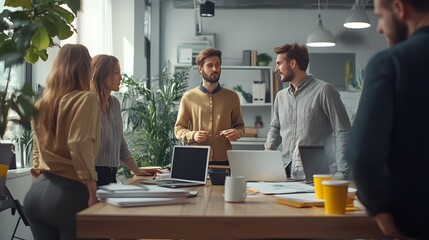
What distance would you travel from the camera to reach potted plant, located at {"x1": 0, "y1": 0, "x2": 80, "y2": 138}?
1332 mm

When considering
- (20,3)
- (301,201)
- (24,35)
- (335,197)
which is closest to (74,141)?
(20,3)

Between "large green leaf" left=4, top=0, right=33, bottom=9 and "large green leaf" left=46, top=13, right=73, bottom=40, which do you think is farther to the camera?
"large green leaf" left=46, top=13, right=73, bottom=40

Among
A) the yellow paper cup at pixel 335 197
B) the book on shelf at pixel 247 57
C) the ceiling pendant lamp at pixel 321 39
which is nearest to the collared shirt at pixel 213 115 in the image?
the yellow paper cup at pixel 335 197

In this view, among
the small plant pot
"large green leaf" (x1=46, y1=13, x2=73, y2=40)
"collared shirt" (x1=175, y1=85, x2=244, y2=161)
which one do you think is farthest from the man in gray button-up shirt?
"large green leaf" (x1=46, y1=13, x2=73, y2=40)

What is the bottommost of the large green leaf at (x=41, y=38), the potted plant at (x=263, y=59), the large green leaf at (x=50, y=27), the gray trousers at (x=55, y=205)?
the gray trousers at (x=55, y=205)

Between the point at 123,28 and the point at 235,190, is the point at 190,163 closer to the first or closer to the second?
the point at 235,190

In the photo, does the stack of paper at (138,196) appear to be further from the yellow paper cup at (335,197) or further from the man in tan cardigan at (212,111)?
the man in tan cardigan at (212,111)

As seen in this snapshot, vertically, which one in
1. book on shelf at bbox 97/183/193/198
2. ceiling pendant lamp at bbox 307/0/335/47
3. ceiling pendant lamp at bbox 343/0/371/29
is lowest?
book on shelf at bbox 97/183/193/198

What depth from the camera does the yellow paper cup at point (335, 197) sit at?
1.90 metres

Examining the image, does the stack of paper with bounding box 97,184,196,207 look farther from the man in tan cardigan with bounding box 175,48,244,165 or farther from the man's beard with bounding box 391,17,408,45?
the man in tan cardigan with bounding box 175,48,244,165

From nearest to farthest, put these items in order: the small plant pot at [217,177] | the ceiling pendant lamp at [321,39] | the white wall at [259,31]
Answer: the small plant pot at [217,177]
the ceiling pendant lamp at [321,39]
the white wall at [259,31]

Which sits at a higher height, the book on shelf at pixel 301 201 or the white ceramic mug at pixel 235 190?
the white ceramic mug at pixel 235 190

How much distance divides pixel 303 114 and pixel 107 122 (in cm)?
136

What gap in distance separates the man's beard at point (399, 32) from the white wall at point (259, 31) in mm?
6597
